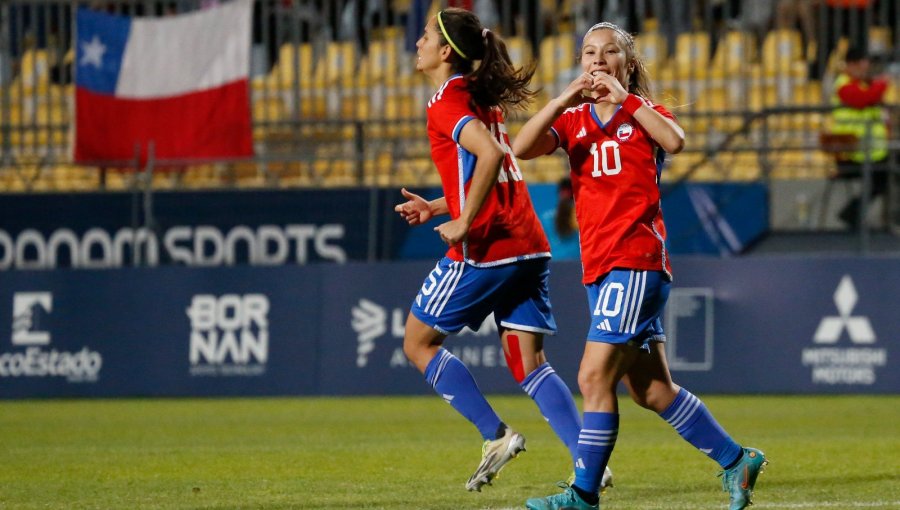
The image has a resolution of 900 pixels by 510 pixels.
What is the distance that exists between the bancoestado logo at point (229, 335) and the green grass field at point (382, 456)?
0.89 m

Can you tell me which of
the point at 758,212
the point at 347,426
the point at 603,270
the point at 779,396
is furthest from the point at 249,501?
the point at 758,212

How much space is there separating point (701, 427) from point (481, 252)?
50.0 inches

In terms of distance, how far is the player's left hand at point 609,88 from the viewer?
588 centimetres

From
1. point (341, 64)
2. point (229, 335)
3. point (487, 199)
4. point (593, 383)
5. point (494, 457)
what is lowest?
point (229, 335)

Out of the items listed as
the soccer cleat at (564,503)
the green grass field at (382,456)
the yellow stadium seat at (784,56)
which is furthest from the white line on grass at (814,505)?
the yellow stadium seat at (784,56)

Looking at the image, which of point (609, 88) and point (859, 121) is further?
point (859, 121)

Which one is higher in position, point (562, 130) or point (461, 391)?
point (562, 130)

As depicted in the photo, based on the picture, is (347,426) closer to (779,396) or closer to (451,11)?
(779,396)

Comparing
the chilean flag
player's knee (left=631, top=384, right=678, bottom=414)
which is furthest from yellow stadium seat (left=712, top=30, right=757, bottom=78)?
player's knee (left=631, top=384, right=678, bottom=414)

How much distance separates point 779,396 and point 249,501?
8.26 m

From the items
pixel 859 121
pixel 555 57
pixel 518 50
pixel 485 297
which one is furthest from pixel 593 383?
pixel 518 50

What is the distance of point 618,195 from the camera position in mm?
5996

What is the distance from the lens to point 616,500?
6.91 m

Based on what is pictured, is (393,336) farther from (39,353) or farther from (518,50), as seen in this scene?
(518,50)
